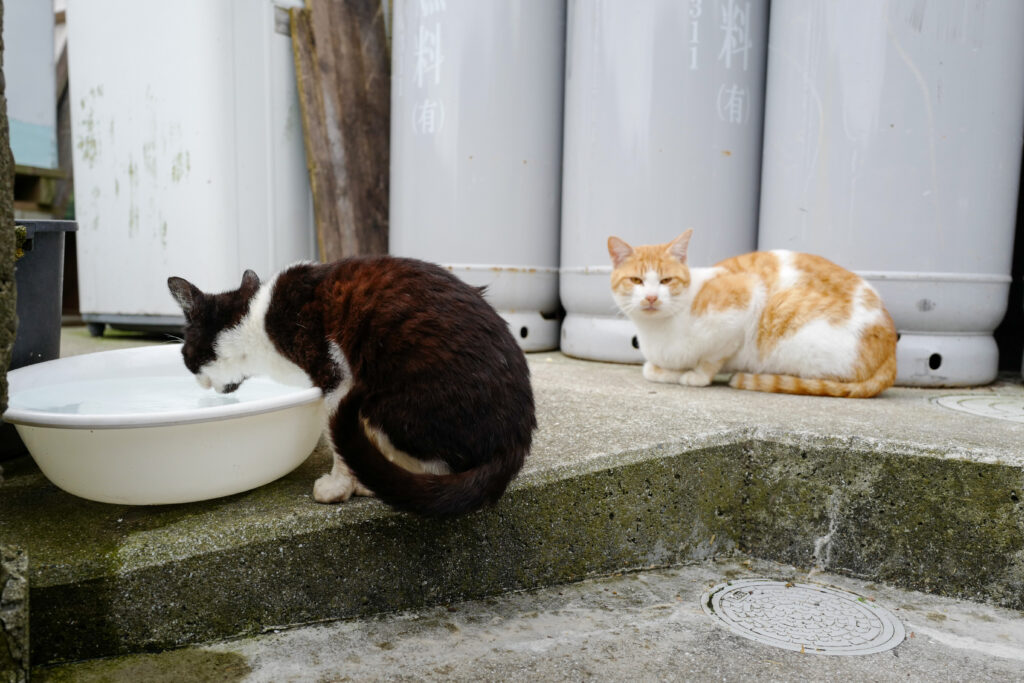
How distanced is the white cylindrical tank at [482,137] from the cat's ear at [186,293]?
1742 mm

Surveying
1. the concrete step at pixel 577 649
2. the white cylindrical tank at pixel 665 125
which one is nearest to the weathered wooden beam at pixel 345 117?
the white cylindrical tank at pixel 665 125

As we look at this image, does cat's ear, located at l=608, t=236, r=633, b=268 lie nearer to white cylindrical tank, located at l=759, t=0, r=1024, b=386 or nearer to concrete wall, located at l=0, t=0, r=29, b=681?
white cylindrical tank, located at l=759, t=0, r=1024, b=386

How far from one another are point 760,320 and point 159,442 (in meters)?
2.11

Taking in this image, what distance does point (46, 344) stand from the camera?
1.72m

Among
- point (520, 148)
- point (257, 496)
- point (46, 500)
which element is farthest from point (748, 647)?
point (520, 148)

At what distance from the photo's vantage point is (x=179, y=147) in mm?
3377

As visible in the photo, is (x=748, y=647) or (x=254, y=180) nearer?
(x=748, y=647)

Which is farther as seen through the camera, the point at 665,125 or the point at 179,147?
the point at 179,147

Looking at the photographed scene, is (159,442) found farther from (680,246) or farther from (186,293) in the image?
(680,246)

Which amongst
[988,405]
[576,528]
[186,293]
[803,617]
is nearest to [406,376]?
[576,528]

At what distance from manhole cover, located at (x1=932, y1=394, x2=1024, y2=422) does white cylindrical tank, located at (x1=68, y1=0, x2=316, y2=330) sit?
3033mm

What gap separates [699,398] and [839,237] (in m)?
0.97

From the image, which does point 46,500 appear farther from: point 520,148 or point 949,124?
point 949,124

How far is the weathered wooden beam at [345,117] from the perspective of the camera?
3.48 metres
